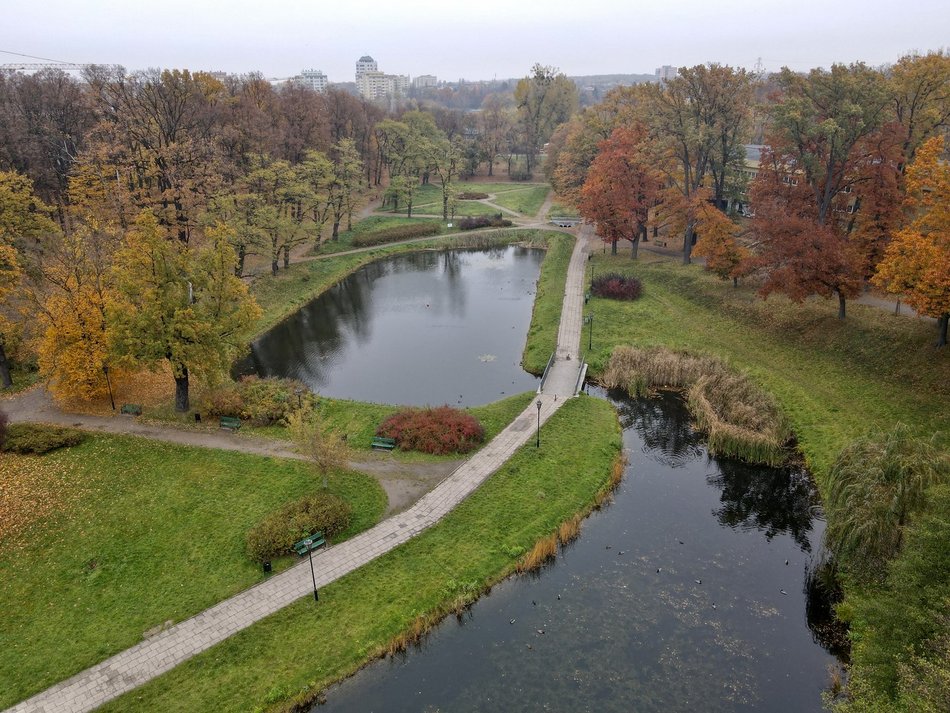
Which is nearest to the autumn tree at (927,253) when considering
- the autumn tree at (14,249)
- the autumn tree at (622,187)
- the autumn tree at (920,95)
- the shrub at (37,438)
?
the autumn tree at (920,95)

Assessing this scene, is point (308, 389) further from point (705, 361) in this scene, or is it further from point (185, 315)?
point (705, 361)

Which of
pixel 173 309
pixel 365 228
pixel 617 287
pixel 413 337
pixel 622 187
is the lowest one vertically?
pixel 413 337

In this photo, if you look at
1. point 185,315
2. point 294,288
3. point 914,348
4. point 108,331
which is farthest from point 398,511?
point 294,288

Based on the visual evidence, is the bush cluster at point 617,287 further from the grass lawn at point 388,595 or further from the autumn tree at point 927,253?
the grass lawn at point 388,595

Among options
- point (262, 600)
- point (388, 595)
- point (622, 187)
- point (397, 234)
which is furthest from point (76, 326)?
point (397, 234)

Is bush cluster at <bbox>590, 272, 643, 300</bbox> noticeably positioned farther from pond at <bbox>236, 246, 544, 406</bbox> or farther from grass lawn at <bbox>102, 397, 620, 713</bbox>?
grass lawn at <bbox>102, 397, 620, 713</bbox>

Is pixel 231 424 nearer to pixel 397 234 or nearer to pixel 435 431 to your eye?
pixel 435 431

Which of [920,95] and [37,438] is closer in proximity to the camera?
[37,438]
